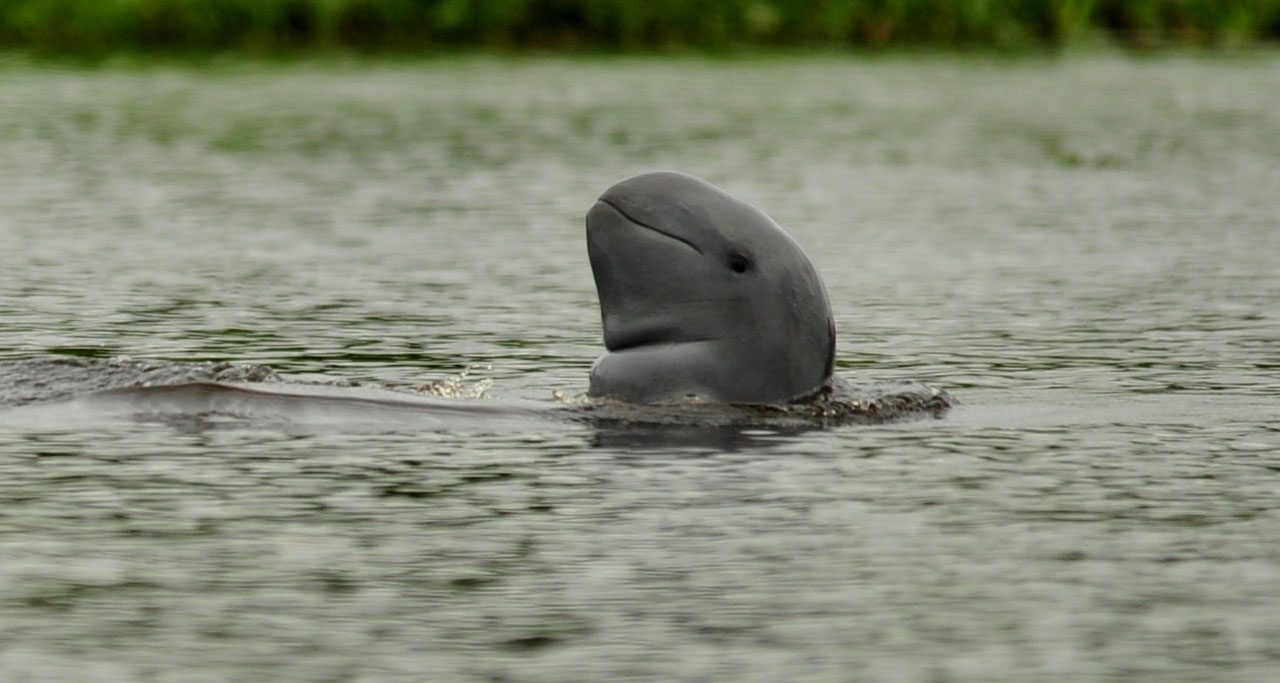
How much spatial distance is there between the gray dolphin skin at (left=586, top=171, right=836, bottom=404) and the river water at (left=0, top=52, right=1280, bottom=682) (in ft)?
1.08

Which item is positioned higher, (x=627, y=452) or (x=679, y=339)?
(x=679, y=339)

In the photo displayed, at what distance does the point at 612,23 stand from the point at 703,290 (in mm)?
43271

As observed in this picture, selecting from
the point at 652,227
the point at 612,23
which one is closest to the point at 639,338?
the point at 652,227

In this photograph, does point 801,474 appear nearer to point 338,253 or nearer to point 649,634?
point 649,634

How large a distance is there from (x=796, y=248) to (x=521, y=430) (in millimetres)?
1527

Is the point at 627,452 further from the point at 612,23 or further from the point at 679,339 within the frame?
the point at 612,23

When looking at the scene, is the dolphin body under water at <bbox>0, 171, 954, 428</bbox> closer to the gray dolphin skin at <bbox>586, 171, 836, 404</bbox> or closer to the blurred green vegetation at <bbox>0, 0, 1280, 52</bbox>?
the gray dolphin skin at <bbox>586, 171, 836, 404</bbox>

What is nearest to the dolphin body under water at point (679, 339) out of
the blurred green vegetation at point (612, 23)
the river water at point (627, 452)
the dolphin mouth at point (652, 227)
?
the dolphin mouth at point (652, 227)

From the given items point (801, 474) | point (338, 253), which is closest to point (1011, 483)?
point (801, 474)

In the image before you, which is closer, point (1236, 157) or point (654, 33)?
point (1236, 157)

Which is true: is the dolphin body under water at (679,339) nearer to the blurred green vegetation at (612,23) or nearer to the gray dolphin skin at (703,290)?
the gray dolphin skin at (703,290)

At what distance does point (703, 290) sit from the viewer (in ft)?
40.1

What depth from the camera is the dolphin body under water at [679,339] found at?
12.2 meters

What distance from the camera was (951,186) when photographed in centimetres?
2933
